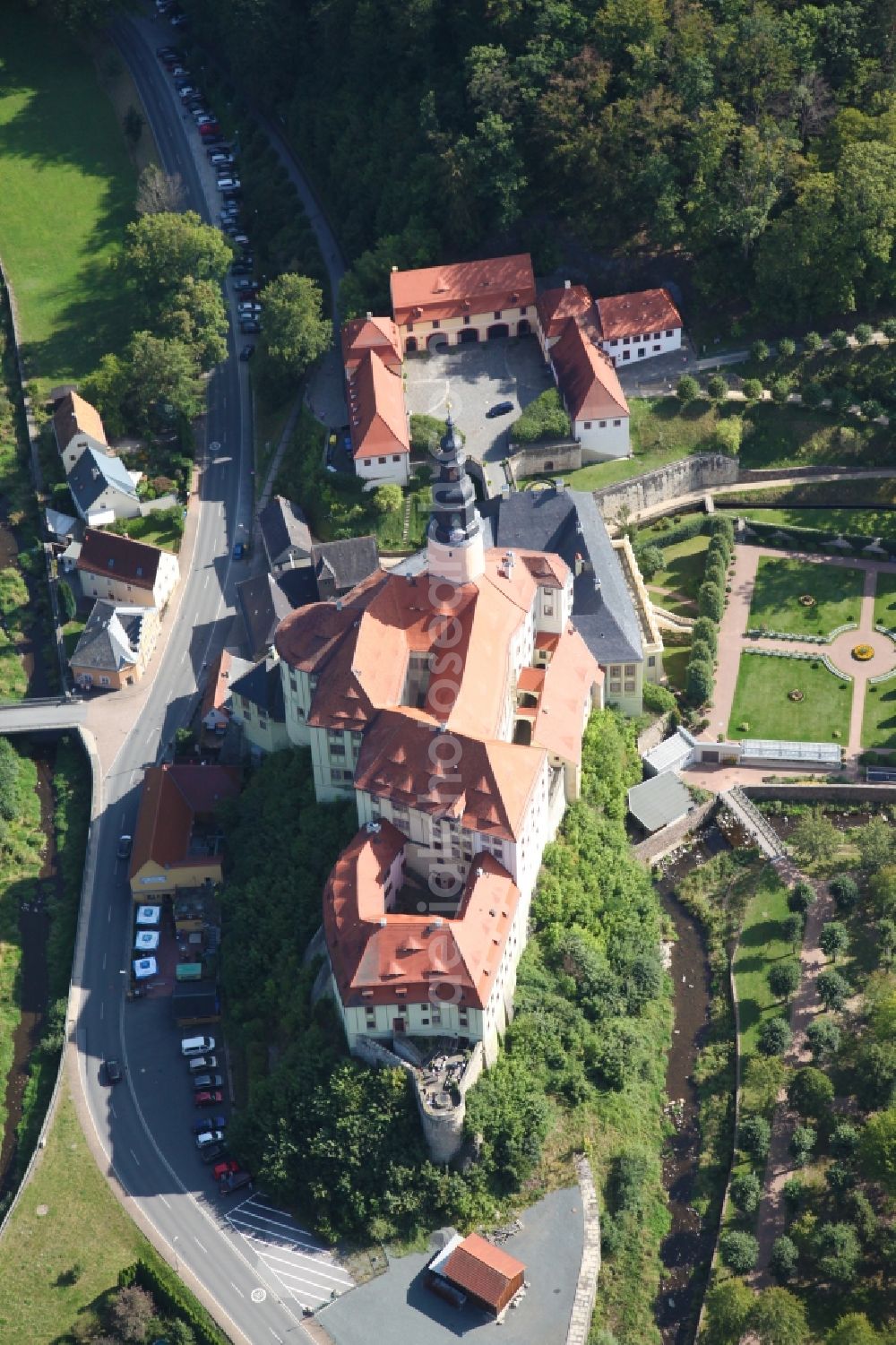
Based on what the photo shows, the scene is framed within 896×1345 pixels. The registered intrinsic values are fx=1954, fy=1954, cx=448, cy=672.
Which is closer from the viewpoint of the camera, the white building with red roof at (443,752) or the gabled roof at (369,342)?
the white building with red roof at (443,752)

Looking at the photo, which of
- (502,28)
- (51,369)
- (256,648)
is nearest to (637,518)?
(256,648)

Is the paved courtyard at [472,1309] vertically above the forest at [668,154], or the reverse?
the forest at [668,154]

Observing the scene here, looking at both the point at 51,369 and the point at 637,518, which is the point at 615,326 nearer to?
the point at 637,518

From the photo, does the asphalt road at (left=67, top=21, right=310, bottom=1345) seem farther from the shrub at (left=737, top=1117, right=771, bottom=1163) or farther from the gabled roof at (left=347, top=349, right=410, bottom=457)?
the shrub at (left=737, top=1117, right=771, bottom=1163)

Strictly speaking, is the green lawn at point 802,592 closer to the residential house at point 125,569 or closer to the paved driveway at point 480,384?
the paved driveway at point 480,384

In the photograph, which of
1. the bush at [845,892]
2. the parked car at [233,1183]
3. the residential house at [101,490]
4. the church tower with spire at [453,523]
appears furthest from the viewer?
the residential house at [101,490]

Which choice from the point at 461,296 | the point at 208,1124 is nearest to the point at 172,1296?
the point at 208,1124

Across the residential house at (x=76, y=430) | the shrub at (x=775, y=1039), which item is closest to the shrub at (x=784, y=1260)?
the shrub at (x=775, y=1039)
